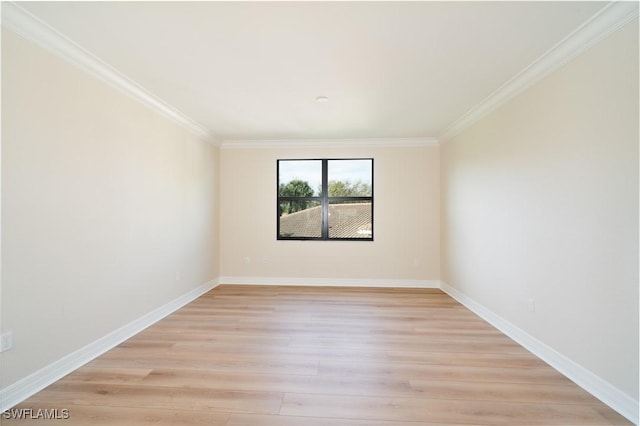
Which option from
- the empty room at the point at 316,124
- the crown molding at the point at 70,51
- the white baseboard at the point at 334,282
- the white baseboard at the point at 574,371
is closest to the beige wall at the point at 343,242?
the white baseboard at the point at 334,282

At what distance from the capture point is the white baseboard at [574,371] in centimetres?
184

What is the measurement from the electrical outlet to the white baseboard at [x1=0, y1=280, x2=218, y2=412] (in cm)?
24

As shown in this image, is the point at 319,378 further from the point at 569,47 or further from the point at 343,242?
the point at 343,242

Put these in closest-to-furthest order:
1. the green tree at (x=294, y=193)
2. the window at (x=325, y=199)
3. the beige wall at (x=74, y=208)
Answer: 1. the beige wall at (x=74, y=208)
2. the window at (x=325, y=199)
3. the green tree at (x=294, y=193)

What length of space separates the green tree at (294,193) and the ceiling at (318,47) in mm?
1895

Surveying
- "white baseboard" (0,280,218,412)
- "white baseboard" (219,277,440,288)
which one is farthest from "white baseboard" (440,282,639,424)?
"white baseboard" (0,280,218,412)

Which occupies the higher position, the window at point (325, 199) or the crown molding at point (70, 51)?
the crown molding at point (70, 51)

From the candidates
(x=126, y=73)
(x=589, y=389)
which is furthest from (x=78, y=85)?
(x=589, y=389)

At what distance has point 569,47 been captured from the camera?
2205mm

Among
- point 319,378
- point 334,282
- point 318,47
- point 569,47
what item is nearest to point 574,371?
point 319,378

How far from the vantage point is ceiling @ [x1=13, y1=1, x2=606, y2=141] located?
1.89 meters

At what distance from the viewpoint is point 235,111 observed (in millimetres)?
3719

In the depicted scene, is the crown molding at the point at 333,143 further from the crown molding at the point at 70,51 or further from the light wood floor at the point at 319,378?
the light wood floor at the point at 319,378

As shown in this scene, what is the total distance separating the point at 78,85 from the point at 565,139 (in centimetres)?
375
